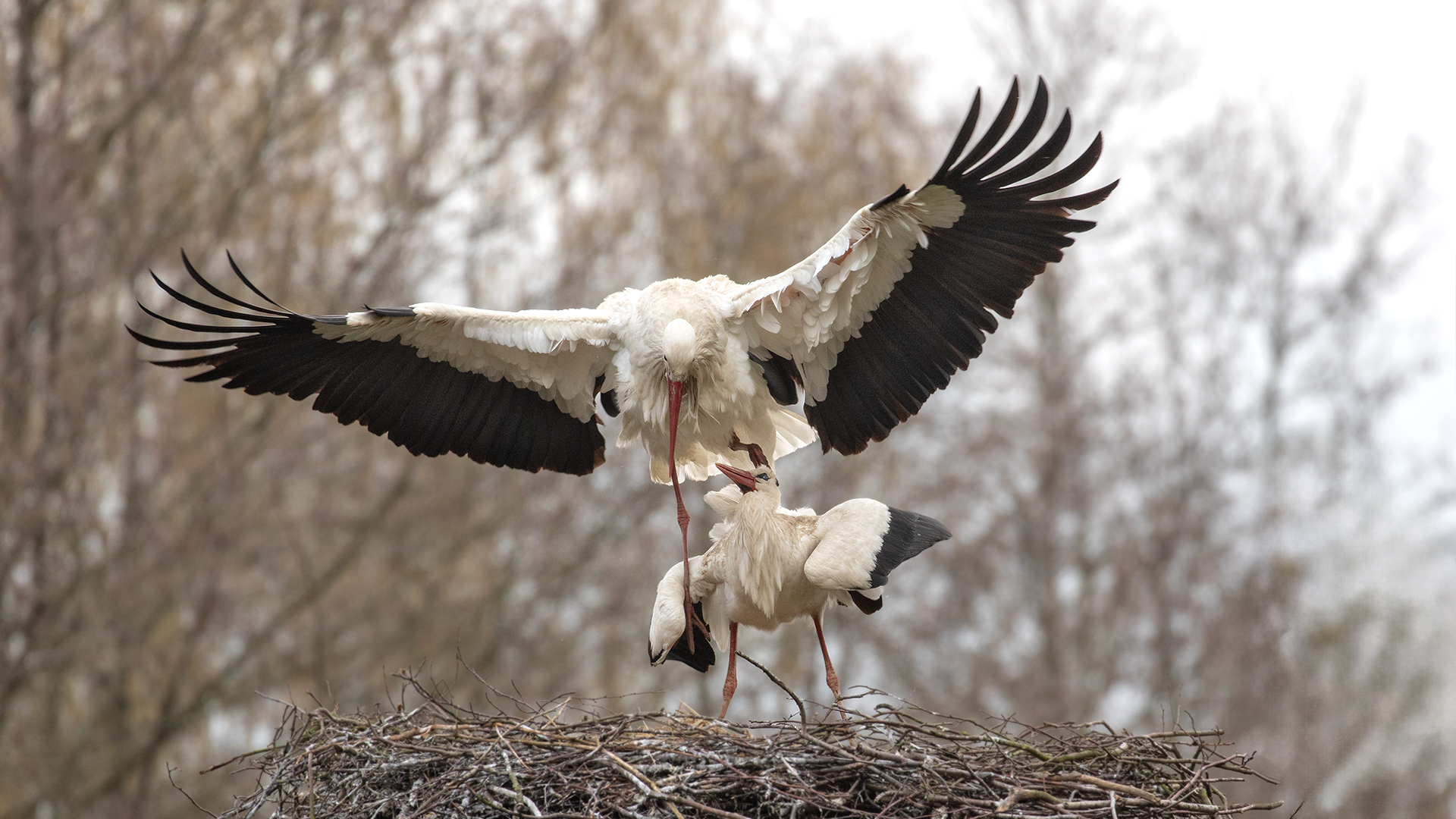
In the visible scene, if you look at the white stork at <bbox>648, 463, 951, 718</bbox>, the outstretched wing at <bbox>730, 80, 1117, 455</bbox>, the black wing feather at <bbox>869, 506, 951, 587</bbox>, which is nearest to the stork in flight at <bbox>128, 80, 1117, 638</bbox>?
the outstretched wing at <bbox>730, 80, 1117, 455</bbox>

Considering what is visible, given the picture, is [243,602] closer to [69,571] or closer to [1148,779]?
[69,571]

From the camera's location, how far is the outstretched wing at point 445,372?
6.24 m

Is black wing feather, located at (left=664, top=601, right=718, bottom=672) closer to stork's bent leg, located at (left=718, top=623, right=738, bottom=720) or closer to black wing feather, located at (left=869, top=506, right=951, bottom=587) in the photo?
stork's bent leg, located at (left=718, top=623, right=738, bottom=720)

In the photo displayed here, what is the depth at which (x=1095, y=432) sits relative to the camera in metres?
18.9

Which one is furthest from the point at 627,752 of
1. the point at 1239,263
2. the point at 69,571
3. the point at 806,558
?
the point at 1239,263

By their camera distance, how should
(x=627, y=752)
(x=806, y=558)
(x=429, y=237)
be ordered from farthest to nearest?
(x=429, y=237) < (x=806, y=558) < (x=627, y=752)

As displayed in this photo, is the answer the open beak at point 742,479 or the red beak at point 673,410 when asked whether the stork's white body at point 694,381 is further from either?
the open beak at point 742,479

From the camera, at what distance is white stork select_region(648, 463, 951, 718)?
561 cm

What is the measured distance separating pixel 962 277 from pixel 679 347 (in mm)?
1243

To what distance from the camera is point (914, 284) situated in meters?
5.84

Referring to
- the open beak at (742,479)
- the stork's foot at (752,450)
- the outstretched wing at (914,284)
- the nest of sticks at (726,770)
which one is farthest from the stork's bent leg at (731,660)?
the outstretched wing at (914,284)

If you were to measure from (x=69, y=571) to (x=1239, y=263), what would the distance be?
708 inches

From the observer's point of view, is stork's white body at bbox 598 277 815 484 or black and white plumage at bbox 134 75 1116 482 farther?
stork's white body at bbox 598 277 815 484

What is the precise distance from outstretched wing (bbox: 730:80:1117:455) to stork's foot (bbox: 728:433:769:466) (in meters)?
0.30
